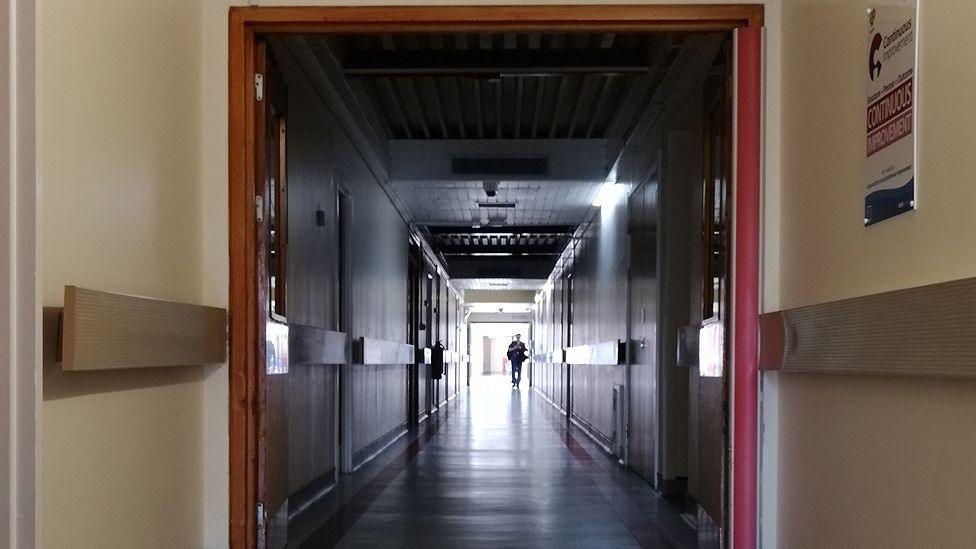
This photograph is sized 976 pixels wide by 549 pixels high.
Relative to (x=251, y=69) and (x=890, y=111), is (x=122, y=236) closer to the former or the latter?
(x=251, y=69)

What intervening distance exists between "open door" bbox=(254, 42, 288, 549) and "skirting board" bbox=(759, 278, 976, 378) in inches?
69.4

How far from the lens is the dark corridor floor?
452 centimetres

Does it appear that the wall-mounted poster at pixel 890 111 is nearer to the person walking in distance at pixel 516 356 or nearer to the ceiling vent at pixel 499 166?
the ceiling vent at pixel 499 166

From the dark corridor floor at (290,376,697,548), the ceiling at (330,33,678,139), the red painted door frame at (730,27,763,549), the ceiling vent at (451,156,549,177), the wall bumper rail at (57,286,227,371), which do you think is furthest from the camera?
the ceiling vent at (451,156,549,177)

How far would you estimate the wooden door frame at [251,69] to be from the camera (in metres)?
2.84

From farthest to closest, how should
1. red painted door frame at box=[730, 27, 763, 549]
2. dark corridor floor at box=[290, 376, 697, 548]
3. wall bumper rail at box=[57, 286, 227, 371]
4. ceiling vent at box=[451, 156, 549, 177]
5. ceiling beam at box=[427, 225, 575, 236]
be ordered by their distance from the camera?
ceiling beam at box=[427, 225, 575, 236] → ceiling vent at box=[451, 156, 549, 177] → dark corridor floor at box=[290, 376, 697, 548] → red painted door frame at box=[730, 27, 763, 549] → wall bumper rail at box=[57, 286, 227, 371]

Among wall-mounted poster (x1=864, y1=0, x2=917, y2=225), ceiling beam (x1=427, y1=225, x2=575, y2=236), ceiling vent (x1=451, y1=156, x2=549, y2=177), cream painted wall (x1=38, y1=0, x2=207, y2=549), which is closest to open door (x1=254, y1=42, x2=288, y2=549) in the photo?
cream painted wall (x1=38, y1=0, x2=207, y2=549)

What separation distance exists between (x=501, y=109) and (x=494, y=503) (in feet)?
11.5

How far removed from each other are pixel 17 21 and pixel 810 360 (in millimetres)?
2103

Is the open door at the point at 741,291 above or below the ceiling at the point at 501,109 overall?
below

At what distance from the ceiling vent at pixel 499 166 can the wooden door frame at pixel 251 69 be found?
5479 mm

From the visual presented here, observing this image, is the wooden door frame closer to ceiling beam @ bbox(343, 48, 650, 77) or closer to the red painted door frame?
the red painted door frame

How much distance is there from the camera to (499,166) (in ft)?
27.9

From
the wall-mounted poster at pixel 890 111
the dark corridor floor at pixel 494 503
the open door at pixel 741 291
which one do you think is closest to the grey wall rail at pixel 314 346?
the dark corridor floor at pixel 494 503
